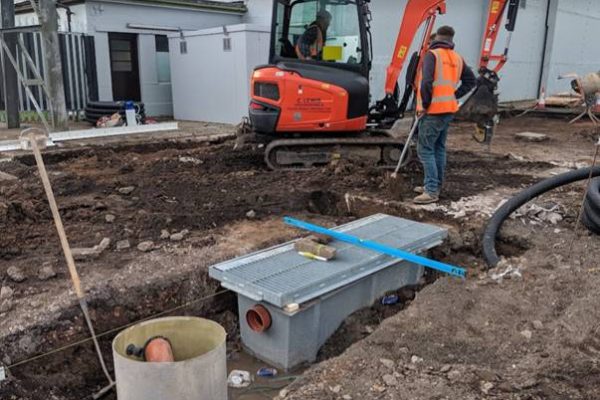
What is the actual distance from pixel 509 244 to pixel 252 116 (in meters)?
4.13

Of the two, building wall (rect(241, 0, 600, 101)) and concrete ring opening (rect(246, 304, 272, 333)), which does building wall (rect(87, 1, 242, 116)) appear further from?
concrete ring opening (rect(246, 304, 272, 333))

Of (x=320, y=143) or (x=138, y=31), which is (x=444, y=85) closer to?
(x=320, y=143)

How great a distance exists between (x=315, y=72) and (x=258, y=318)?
4582 mm

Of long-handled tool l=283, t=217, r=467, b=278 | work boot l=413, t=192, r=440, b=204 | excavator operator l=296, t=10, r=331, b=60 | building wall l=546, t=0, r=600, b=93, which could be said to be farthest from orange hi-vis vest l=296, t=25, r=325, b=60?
building wall l=546, t=0, r=600, b=93

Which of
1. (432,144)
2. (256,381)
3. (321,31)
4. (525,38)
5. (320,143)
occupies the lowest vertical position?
(256,381)

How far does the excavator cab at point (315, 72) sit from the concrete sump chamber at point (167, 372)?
17.1 ft

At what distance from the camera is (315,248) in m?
4.62

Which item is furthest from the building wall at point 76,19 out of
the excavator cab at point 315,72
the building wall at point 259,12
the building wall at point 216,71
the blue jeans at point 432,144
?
the blue jeans at point 432,144

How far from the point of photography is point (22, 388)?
3.51 meters

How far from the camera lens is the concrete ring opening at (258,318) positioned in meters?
4.03

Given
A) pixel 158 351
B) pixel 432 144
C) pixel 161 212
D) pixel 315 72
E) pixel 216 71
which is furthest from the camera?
pixel 216 71

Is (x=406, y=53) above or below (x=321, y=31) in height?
below

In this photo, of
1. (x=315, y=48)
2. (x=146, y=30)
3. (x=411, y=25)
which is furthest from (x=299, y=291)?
(x=146, y=30)

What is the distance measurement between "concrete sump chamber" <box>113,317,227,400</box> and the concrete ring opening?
1.02 m
